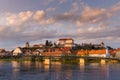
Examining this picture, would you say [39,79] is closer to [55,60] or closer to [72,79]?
[72,79]

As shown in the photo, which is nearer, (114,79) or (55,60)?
(114,79)

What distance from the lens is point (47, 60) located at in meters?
160

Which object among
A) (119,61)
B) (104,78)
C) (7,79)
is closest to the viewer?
(7,79)

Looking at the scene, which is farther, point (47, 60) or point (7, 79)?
point (47, 60)

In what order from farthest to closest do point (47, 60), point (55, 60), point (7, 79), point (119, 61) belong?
point (55, 60), point (119, 61), point (47, 60), point (7, 79)

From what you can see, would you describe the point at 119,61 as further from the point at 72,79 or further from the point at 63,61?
the point at 72,79

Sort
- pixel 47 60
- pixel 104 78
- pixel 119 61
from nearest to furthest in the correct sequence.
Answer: pixel 104 78, pixel 47 60, pixel 119 61

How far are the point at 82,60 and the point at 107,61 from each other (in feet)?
74.4

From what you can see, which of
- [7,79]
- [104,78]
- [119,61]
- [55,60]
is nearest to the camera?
[7,79]

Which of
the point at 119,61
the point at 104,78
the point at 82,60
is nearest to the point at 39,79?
the point at 104,78

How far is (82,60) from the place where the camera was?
16912 cm

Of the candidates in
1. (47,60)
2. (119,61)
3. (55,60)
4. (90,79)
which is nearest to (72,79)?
(90,79)

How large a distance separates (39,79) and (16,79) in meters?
5.17

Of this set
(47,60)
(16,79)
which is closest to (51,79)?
(16,79)
